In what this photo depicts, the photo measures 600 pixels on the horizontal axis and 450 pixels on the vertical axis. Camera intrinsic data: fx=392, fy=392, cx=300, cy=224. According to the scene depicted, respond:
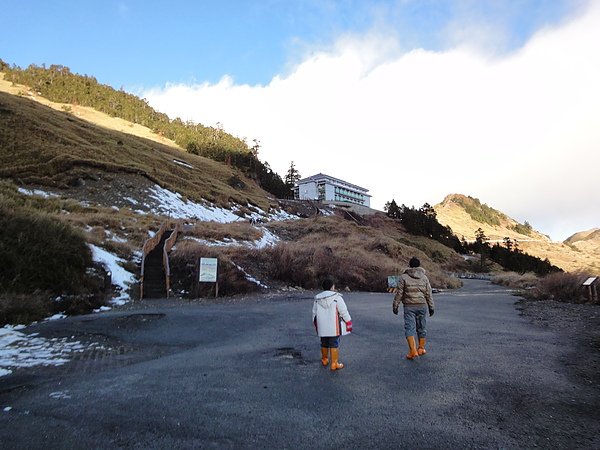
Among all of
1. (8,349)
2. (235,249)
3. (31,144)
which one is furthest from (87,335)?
(31,144)

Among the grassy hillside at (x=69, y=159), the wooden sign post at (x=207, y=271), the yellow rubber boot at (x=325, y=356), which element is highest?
the grassy hillside at (x=69, y=159)

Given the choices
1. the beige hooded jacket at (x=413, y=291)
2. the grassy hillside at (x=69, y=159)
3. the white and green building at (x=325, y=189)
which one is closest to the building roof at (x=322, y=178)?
the white and green building at (x=325, y=189)

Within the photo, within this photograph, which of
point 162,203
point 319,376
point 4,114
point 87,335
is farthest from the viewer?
point 4,114

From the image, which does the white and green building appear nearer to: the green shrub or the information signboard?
the information signboard

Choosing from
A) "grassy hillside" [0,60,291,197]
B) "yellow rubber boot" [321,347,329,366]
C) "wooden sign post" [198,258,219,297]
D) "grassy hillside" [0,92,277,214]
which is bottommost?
"yellow rubber boot" [321,347,329,366]

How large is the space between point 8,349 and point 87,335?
183 centimetres

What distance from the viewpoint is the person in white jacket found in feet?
22.2

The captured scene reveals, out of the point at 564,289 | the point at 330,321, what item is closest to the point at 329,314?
the point at 330,321

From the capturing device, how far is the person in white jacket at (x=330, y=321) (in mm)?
6766

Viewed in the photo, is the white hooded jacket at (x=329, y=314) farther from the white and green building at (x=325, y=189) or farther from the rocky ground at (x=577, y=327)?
the white and green building at (x=325, y=189)

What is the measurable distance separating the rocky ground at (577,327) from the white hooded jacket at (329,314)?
147 inches

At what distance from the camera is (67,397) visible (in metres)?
5.27

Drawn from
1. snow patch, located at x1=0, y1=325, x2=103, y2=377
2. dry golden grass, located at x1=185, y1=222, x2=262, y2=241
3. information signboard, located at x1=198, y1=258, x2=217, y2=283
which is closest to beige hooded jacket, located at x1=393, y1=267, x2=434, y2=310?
snow patch, located at x1=0, y1=325, x2=103, y2=377

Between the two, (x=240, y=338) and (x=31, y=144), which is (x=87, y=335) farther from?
(x=31, y=144)
